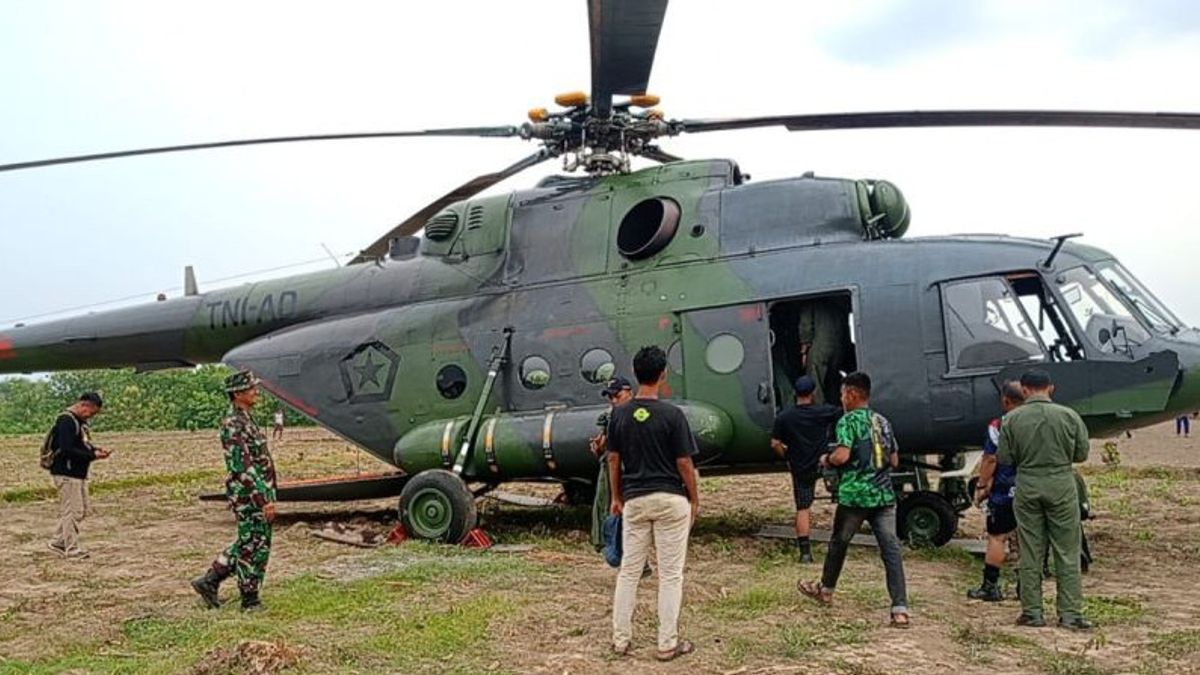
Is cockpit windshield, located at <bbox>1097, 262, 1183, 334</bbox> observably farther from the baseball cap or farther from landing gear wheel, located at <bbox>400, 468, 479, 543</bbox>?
landing gear wheel, located at <bbox>400, 468, 479, 543</bbox>

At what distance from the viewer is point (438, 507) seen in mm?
9117

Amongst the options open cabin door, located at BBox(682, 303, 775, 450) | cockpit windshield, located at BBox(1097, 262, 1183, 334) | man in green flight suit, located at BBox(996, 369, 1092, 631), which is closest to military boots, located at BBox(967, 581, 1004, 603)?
man in green flight suit, located at BBox(996, 369, 1092, 631)

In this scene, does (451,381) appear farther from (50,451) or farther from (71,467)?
(50,451)

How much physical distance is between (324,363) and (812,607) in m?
6.40

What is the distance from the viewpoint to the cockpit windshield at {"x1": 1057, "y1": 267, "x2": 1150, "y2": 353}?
789cm

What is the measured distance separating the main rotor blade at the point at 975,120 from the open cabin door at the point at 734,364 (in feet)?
5.34

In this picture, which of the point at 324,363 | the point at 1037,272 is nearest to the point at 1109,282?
the point at 1037,272

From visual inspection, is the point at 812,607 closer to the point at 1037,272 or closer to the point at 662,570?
the point at 662,570

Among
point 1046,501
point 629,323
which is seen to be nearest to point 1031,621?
point 1046,501

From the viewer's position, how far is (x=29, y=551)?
930cm

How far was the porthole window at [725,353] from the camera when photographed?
8.91 meters

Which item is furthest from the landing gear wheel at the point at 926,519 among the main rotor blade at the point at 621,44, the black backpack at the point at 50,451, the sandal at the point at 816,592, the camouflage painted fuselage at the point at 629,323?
the black backpack at the point at 50,451

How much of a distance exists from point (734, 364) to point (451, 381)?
2986 millimetres

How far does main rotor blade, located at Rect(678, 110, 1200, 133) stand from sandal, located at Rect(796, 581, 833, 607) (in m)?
3.87
